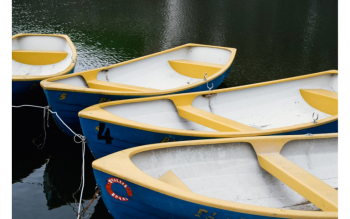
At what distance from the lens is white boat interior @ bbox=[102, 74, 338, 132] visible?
6246 mm

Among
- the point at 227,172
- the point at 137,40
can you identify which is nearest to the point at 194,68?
the point at 227,172

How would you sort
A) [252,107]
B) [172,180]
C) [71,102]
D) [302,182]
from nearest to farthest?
[302,182]
[172,180]
[71,102]
[252,107]

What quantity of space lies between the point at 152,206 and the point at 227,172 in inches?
58.9

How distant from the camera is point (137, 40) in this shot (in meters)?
14.9

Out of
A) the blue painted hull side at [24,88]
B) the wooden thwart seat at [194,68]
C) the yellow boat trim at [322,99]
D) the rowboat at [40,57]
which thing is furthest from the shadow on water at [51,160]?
the yellow boat trim at [322,99]

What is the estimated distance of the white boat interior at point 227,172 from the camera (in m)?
4.56

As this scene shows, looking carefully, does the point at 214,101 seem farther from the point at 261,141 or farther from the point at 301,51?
the point at 301,51

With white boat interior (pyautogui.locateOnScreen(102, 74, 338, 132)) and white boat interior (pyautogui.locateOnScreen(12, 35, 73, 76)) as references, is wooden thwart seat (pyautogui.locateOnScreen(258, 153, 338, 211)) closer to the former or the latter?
white boat interior (pyautogui.locateOnScreen(102, 74, 338, 132))

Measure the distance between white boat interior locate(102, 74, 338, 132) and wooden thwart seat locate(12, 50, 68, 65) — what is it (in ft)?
13.9

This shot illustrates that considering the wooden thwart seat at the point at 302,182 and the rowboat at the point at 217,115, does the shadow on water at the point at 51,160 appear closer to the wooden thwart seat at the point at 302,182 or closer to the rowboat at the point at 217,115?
the rowboat at the point at 217,115

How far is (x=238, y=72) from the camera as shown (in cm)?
1171

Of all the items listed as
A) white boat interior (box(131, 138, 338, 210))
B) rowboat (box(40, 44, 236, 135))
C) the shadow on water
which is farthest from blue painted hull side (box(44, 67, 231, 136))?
white boat interior (box(131, 138, 338, 210))

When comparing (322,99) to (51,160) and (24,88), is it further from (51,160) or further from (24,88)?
(24,88)

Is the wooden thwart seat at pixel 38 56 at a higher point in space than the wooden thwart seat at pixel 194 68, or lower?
higher
